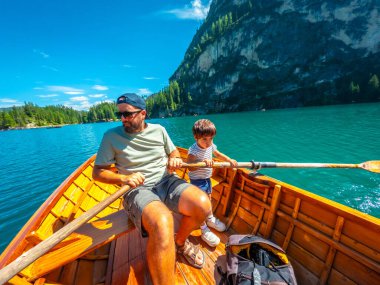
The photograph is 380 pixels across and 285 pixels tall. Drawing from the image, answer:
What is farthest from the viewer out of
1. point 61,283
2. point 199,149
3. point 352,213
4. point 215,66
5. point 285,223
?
point 215,66

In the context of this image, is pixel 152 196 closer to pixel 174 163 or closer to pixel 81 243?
pixel 174 163

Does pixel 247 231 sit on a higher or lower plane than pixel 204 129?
lower

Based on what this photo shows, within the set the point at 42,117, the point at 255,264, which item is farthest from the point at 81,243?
the point at 42,117

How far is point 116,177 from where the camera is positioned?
7.97 feet

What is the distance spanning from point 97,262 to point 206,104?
91414mm

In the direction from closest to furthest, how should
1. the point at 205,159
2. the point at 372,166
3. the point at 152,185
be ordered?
the point at 152,185 → the point at 205,159 → the point at 372,166

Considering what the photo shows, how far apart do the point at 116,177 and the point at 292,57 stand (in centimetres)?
8354

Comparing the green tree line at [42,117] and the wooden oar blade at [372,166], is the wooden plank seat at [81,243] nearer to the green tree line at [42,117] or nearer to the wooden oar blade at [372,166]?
the wooden oar blade at [372,166]

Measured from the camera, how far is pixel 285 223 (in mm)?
3012

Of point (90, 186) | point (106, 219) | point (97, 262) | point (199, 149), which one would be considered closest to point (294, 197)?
point (199, 149)

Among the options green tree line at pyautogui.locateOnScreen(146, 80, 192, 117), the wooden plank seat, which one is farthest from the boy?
green tree line at pyautogui.locateOnScreen(146, 80, 192, 117)

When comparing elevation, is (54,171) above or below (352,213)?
below

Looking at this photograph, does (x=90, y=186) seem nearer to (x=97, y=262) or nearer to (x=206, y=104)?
(x=97, y=262)

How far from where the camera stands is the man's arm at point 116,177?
7.68 ft
